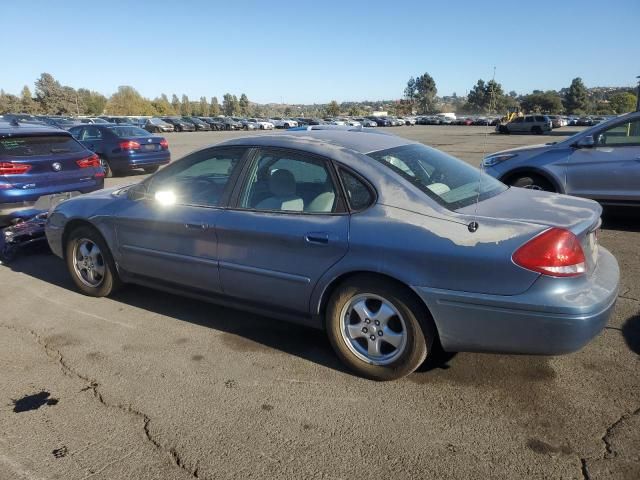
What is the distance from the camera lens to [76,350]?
3773mm

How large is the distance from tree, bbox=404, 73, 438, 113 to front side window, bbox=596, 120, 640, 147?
111912 millimetres

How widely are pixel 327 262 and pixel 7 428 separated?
6.66 feet

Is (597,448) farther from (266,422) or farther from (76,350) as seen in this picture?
(76,350)

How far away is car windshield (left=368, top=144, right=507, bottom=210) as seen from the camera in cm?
323

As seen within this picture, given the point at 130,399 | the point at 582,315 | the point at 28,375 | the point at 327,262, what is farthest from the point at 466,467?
the point at 28,375

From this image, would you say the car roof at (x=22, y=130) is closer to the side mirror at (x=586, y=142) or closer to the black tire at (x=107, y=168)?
the black tire at (x=107, y=168)

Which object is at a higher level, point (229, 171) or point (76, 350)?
point (229, 171)

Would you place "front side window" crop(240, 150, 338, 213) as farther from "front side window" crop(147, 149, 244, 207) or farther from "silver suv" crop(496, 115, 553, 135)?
"silver suv" crop(496, 115, 553, 135)

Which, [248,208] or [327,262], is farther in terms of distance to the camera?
[248,208]

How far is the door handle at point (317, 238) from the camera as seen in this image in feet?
10.6

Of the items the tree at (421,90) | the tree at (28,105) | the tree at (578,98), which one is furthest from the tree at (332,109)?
the tree at (28,105)

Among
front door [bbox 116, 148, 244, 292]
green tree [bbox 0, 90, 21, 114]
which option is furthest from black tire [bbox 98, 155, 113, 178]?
green tree [bbox 0, 90, 21, 114]

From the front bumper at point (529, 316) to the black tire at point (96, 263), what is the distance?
2921 millimetres

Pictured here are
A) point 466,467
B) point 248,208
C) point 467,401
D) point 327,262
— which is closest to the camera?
point 466,467
